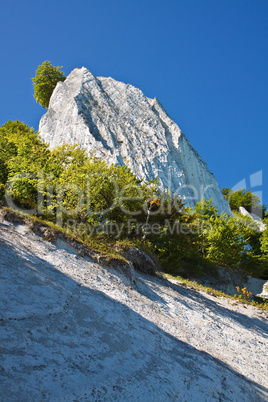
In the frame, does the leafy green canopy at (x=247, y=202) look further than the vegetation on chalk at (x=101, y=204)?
→ Yes

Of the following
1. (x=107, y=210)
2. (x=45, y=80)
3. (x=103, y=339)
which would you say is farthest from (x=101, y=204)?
(x=45, y=80)

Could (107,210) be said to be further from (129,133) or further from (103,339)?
(129,133)

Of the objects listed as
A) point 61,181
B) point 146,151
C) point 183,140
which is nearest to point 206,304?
point 61,181

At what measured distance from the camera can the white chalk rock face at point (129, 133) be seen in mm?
31462

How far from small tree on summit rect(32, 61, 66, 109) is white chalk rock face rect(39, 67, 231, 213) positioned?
670 cm

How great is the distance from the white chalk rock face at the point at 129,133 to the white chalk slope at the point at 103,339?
20.8 m

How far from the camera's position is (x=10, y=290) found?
5.94 m

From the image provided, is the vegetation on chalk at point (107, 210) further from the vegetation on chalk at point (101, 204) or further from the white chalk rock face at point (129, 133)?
the white chalk rock face at point (129, 133)

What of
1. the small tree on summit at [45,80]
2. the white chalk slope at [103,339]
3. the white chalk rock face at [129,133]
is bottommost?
the white chalk slope at [103,339]

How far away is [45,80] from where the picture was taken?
47750 mm

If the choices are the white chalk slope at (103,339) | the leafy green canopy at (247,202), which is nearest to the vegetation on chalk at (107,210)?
the white chalk slope at (103,339)

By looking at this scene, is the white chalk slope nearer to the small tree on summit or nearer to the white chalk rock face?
the white chalk rock face

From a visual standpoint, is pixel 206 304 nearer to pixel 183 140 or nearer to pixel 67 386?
pixel 67 386

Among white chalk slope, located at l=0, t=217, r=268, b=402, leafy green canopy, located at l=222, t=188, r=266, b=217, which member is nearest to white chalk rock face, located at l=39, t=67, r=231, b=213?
white chalk slope, located at l=0, t=217, r=268, b=402
